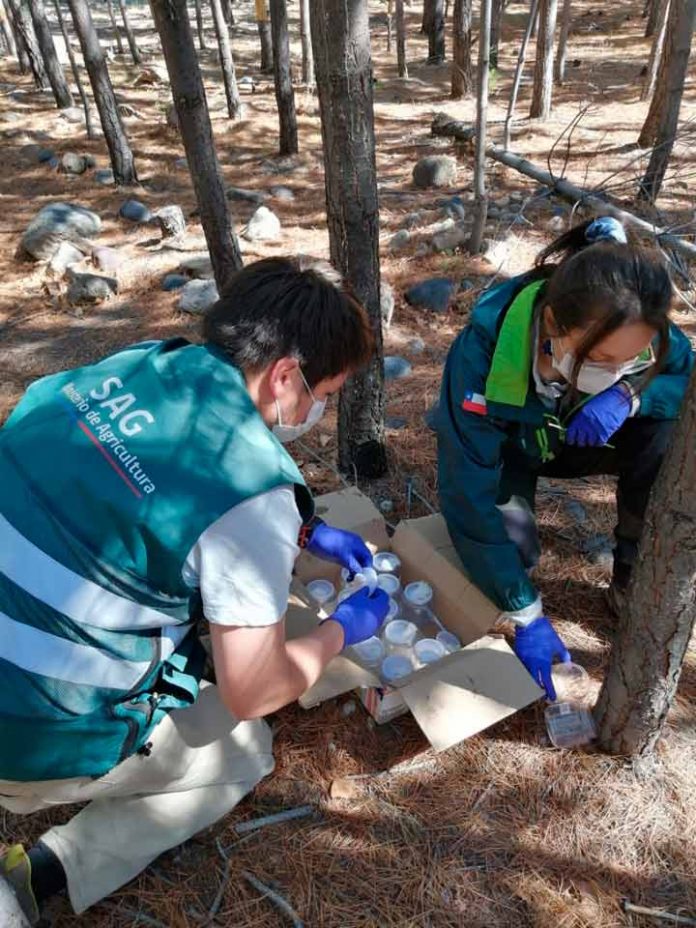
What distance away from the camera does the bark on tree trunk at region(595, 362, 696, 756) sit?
4.33 ft

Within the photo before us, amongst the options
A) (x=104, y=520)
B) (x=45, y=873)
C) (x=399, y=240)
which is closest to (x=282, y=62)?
(x=399, y=240)

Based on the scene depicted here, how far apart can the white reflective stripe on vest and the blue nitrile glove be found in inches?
24.0

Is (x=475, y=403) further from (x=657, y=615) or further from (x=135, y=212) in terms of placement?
(x=135, y=212)

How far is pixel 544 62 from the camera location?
7922mm

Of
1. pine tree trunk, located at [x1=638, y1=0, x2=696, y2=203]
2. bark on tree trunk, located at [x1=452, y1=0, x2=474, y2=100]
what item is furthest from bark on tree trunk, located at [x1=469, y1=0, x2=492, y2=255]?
bark on tree trunk, located at [x1=452, y1=0, x2=474, y2=100]

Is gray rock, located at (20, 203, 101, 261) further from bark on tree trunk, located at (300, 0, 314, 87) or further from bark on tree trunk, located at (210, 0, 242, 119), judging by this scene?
bark on tree trunk, located at (300, 0, 314, 87)

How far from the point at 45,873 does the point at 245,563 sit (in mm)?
945

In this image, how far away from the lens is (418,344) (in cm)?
394

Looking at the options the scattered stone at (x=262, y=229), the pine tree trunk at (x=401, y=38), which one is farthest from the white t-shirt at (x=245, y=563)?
the pine tree trunk at (x=401, y=38)

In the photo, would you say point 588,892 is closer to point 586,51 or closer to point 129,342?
point 129,342

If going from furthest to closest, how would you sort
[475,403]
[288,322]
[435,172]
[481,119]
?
[435,172]
[481,119]
[475,403]
[288,322]

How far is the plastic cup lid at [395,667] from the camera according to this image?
199cm

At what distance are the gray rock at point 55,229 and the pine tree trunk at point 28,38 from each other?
796 cm

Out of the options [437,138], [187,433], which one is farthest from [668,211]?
[187,433]
